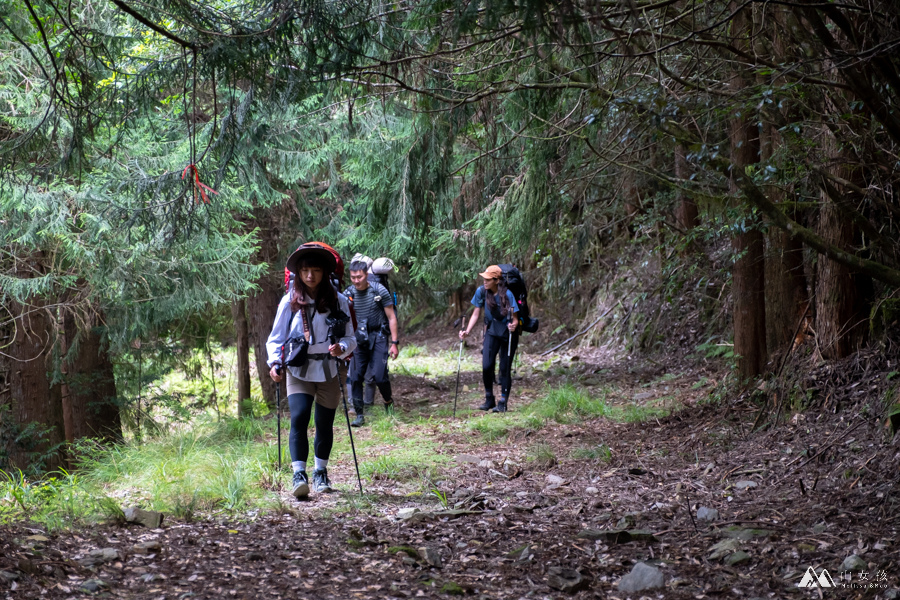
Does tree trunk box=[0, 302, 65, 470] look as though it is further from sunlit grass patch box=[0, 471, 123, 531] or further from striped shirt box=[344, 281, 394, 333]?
striped shirt box=[344, 281, 394, 333]

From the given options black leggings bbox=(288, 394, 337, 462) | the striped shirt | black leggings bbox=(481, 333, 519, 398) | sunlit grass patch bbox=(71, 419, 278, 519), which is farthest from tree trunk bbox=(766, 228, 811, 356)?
sunlit grass patch bbox=(71, 419, 278, 519)

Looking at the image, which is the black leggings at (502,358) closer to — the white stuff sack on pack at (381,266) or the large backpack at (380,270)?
the large backpack at (380,270)

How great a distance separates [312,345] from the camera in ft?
18.1

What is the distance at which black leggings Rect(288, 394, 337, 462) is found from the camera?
216 inches

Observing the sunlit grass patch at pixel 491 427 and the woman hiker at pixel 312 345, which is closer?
the woman hiker at pixel 312 345

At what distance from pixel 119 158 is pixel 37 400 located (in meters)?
3.97

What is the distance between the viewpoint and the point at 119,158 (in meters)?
8.52

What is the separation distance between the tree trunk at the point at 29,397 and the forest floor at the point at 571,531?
18.4ft

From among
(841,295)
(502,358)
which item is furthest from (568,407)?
(841,295)

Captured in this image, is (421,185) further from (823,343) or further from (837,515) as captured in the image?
(837,515)

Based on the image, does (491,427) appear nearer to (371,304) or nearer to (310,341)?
(371,304)

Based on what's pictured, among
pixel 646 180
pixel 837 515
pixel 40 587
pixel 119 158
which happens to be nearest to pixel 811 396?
pixel 837 515

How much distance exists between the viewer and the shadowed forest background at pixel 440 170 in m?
4.58

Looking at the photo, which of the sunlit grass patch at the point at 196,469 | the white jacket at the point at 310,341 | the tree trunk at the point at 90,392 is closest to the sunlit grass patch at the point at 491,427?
the sunlit grass patch at the point at 196,469
